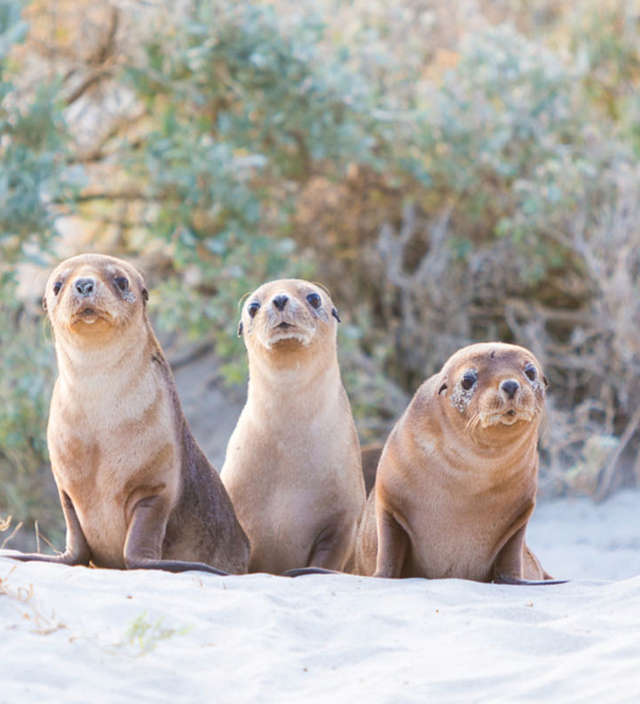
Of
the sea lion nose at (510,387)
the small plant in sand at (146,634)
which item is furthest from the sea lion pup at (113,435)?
the sea lion nose at (510,387)

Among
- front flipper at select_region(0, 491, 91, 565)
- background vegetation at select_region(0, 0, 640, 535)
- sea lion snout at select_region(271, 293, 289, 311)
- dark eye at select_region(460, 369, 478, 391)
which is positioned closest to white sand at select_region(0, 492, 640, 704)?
front flipper at select_region(0, 491, 91, 565)

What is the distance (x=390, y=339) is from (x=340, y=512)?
4.56m

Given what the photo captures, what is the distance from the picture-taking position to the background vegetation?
322 inches

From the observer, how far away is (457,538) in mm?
4168

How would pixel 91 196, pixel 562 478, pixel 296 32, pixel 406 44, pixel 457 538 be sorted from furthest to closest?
pixel 406 44
pixel 91 196
pixel 296 32
pixel 562 478
pixel 457 538

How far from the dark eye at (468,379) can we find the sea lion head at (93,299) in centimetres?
123

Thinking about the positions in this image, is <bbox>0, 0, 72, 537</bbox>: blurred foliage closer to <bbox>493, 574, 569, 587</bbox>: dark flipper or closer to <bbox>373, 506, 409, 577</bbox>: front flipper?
<bbox>373, 506, 409, 577</bbox>: front flipper

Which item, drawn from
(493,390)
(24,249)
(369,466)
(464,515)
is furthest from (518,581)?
(24,249)

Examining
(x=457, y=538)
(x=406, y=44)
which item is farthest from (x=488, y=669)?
(x=406, y=44)

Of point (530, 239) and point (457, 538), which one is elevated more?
point (530, 239)

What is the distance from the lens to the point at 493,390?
3.85 meters

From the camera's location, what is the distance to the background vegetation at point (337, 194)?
819 centimetres

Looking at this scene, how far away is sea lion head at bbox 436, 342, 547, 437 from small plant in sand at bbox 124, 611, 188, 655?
1.34 m

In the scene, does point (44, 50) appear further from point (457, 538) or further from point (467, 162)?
point (457, 538)
